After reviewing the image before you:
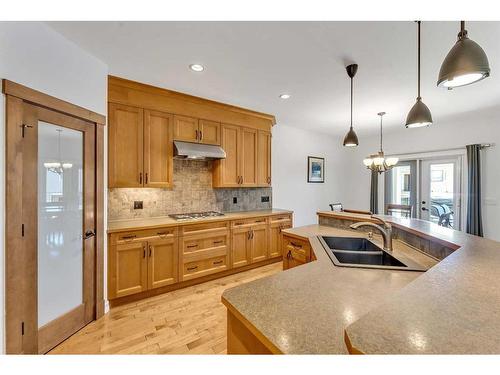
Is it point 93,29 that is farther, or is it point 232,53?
point 232,53

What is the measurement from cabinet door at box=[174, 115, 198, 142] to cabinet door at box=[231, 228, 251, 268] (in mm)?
1448

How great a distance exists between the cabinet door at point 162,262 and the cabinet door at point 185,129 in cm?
135

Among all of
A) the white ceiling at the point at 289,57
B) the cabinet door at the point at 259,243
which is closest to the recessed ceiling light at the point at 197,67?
the white ceiling at the point at 289,57

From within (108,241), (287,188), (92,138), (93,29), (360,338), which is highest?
(93,29)

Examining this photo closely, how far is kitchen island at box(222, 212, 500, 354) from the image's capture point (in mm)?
601

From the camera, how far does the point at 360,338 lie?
60cm

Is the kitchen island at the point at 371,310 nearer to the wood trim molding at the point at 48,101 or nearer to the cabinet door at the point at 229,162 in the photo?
the wood trim molding at the point at 48,101

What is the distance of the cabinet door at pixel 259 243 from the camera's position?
11.4ft

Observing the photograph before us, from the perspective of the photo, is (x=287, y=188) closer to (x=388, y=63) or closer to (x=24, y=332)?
(x=388, y=63)

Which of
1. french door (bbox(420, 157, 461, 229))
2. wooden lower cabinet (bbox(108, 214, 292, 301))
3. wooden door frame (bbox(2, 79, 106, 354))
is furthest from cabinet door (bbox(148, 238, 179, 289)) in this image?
french door (bbox(420, 157, 461, 229))

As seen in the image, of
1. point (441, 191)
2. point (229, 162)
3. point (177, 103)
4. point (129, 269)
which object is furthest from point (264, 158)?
point (441, 191)

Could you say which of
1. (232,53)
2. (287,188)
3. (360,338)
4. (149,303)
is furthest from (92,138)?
(287,188)
